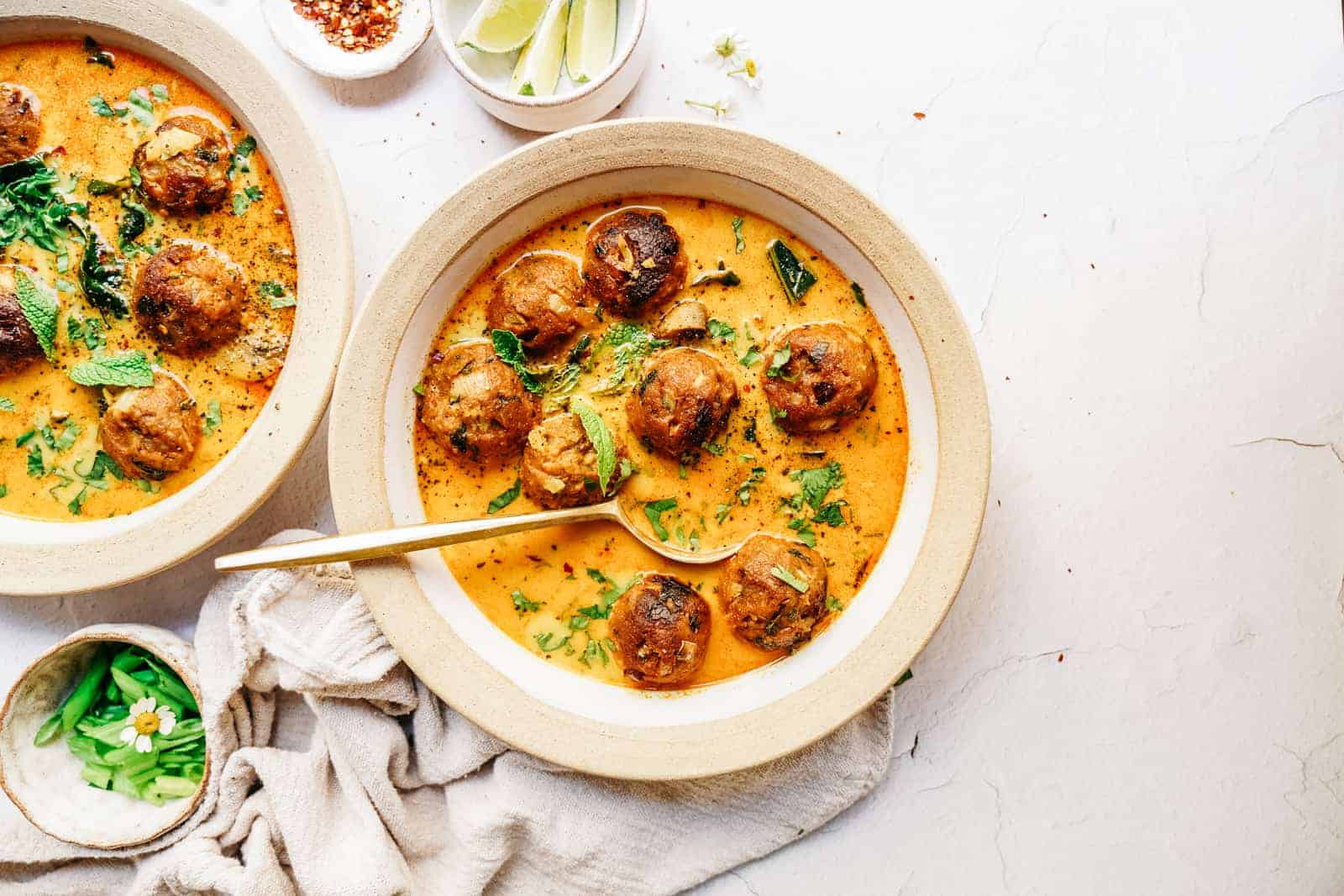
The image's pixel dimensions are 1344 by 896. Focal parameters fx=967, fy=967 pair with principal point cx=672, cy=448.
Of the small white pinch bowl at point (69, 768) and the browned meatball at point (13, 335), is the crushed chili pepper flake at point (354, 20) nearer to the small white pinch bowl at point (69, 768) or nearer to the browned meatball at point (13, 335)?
the browned meatball at point (13, 335)

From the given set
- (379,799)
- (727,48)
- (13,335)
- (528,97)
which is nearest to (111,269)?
(13,335)

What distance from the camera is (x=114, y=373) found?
144 inches

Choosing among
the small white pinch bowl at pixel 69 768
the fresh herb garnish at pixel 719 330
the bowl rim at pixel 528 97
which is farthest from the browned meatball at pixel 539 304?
the small white pinch bowl at pixel 69 768

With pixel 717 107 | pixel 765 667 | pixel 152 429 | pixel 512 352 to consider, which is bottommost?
pixel 765 667

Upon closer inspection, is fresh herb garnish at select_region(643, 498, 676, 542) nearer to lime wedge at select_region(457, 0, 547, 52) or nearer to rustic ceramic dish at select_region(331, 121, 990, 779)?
rustic ceramic dish at select_region(331, 121, 990, 779)

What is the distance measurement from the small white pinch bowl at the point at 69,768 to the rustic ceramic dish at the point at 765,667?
111cm

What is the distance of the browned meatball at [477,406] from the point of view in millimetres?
3369

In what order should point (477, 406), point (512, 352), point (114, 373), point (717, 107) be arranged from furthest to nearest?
point (717, 107) < point (114, 373) < point (512, 352) < point (477, 406)

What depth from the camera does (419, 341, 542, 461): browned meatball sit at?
3369mm

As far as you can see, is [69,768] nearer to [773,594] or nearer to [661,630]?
[661,630]

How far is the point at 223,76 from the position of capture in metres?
3.50

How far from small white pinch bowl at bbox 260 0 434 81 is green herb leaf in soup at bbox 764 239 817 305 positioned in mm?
1671

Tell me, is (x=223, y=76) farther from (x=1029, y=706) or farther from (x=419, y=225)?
(x=1029, y=706)

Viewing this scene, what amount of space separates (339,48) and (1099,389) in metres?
3.36
